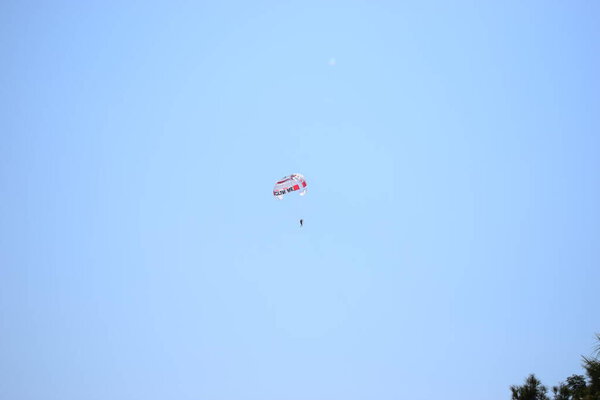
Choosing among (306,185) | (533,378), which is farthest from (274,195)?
(533,378)

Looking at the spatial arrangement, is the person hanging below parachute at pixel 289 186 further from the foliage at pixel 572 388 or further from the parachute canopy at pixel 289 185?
the foliage at pixel 572 388

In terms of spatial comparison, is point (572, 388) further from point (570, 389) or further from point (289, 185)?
point (289, 185)

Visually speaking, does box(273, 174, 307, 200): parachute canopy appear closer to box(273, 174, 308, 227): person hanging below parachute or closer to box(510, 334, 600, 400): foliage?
box(273, 174, 308, 227): person hanging below parachute

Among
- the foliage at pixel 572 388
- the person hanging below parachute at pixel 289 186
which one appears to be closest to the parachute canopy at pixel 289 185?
the person hanging below parachute at pixel 289 186

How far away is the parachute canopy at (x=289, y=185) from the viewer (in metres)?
83.6

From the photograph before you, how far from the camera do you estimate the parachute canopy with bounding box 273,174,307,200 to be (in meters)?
83.6

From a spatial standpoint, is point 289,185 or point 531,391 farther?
point 289,185

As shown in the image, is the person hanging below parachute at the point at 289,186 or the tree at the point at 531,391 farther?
the person hanging below parachute at the point at 289,186

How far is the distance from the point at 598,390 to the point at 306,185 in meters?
51.7

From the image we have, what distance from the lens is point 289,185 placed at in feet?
275

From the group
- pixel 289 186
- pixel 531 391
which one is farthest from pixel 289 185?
pixel 531 391

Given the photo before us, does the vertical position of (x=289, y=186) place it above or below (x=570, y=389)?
above

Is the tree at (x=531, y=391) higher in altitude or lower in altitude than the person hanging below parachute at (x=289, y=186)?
lower

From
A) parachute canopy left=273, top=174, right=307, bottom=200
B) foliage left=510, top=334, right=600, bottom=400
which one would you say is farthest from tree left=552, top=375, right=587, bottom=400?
parachute canopy left=273, top=174, right=307, bottom=200
